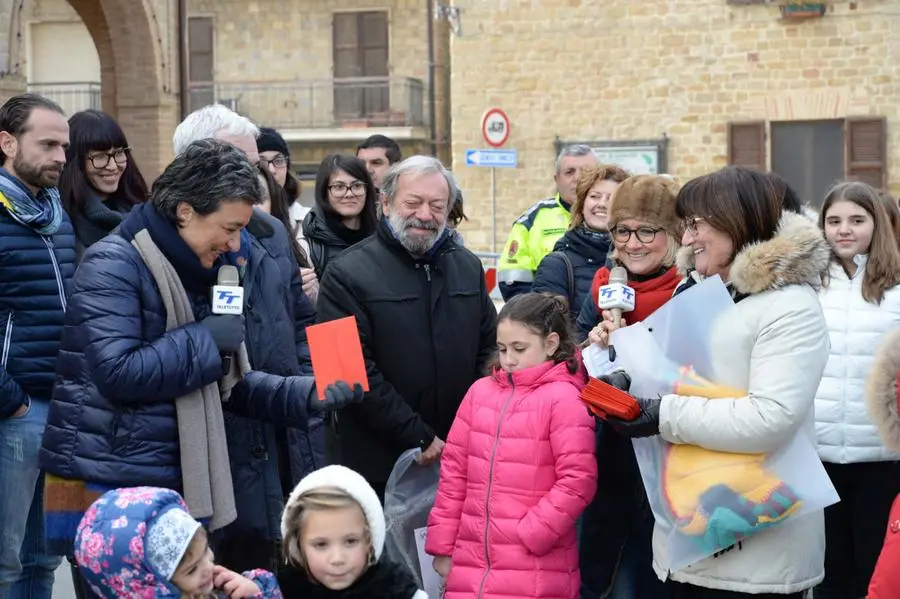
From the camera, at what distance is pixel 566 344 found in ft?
16.2

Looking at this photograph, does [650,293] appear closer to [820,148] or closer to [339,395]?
[339,395]

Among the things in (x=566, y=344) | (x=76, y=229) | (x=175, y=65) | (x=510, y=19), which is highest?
(x=510, y=19)

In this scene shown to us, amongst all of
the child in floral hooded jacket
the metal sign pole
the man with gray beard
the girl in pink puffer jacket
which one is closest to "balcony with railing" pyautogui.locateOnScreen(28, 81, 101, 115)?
the metal sign pole

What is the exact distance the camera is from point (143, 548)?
3432 mm

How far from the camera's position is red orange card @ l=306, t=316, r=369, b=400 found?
14.2 feet

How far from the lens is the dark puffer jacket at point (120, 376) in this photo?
3973 mm

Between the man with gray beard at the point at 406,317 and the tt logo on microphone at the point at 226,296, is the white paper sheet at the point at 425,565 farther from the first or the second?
the tt logo on microphone at the point at 226,296

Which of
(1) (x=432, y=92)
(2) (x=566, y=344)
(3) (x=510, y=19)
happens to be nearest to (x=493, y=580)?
(2) (x=566, y=344)

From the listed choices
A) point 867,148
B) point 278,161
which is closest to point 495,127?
point 867,148

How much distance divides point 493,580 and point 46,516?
149 cm

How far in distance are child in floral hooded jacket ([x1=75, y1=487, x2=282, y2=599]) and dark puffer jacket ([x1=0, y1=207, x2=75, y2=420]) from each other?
1.61 m

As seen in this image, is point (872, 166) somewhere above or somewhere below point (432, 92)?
below

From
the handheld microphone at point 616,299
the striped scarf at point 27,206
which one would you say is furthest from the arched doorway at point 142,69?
the handheld microphone at point 616,299

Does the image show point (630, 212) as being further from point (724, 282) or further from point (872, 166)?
point (872, 166)
